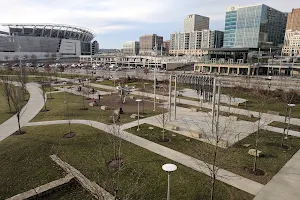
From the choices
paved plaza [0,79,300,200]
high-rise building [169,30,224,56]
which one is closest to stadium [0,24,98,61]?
high-rise building [169,30,224,56]

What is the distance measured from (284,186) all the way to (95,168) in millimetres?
10087

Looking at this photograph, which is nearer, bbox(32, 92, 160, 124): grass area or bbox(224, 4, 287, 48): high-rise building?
bbox(32, 92, 160, 124): grass area

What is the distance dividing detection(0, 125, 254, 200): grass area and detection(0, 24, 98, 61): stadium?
476 feet

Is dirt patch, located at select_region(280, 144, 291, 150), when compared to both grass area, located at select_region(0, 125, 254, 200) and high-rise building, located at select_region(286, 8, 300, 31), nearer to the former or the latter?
grass area, located at select_region(0, 125, 254, 200)

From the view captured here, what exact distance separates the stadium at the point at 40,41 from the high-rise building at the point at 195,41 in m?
85.0

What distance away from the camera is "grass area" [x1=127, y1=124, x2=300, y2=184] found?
12.5 metres

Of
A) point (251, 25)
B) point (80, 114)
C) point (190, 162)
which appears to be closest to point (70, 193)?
point (190, 162)

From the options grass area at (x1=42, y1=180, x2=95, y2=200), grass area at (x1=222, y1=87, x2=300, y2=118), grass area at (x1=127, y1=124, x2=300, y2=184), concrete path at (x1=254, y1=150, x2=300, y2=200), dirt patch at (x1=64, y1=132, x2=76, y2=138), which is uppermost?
grass area at (x1=222, y1=87, x2=300, y2=118)

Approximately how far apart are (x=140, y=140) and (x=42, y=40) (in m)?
169

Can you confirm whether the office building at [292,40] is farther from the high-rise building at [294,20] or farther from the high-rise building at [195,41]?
the high-rise building at [195,41]

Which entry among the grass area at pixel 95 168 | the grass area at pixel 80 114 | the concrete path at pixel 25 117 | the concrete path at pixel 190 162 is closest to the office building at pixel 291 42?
the grass area at pixel 80 114

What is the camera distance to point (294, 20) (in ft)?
531

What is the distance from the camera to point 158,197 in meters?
9.93

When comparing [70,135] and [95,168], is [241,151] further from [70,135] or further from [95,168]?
[70,135]
